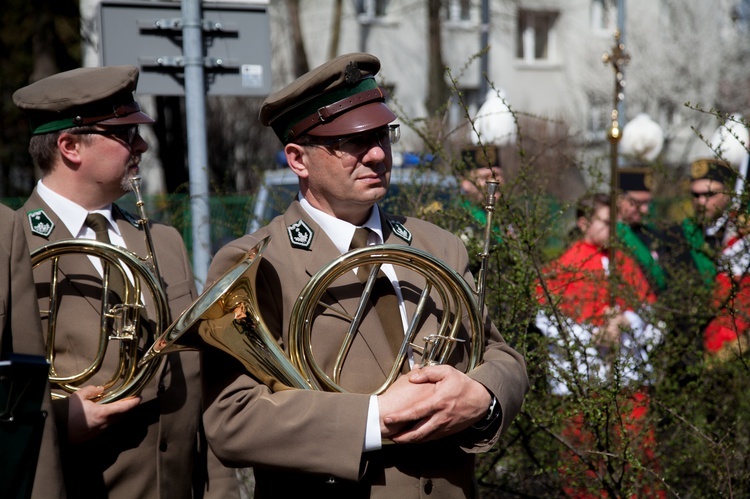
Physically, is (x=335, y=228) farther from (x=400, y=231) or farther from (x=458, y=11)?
(x=458, y=11)

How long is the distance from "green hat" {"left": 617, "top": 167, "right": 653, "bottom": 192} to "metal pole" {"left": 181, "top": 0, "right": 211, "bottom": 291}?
3.01 meters

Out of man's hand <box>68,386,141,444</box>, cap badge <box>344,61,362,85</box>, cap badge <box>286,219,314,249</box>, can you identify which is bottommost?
man's hand <box>68,386,141,444</box>

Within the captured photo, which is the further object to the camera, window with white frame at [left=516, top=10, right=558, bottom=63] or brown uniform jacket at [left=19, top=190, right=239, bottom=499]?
window with white frame at [left=516, top=10, right=558, bottom=63]

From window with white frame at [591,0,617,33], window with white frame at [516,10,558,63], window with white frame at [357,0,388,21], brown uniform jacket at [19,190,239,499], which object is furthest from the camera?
window with white frame at [516,10,558,63]

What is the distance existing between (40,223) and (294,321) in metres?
1.12

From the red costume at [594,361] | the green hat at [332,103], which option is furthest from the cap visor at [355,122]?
the red costume at [594,361]

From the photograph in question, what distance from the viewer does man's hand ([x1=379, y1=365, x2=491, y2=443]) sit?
2.46 m

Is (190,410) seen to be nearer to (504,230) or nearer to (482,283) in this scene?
(482,283)

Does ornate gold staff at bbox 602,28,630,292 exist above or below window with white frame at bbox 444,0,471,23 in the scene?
below

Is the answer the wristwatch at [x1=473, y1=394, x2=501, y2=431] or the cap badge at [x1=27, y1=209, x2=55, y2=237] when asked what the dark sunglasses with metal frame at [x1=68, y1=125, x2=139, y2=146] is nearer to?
the cap badge at [x1=27, y1=209, x2=55, y2=237]

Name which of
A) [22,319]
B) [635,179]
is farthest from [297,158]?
[635,179]

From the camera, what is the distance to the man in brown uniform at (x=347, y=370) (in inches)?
97.3

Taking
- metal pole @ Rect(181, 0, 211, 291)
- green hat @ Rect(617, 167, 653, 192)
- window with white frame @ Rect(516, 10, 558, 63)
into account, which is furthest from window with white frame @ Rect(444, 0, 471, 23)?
metal pole @ Rect(181, 0, 211, 291)

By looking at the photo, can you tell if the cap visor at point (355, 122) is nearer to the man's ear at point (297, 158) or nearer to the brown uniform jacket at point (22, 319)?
the man's ear at point (297, 158)
